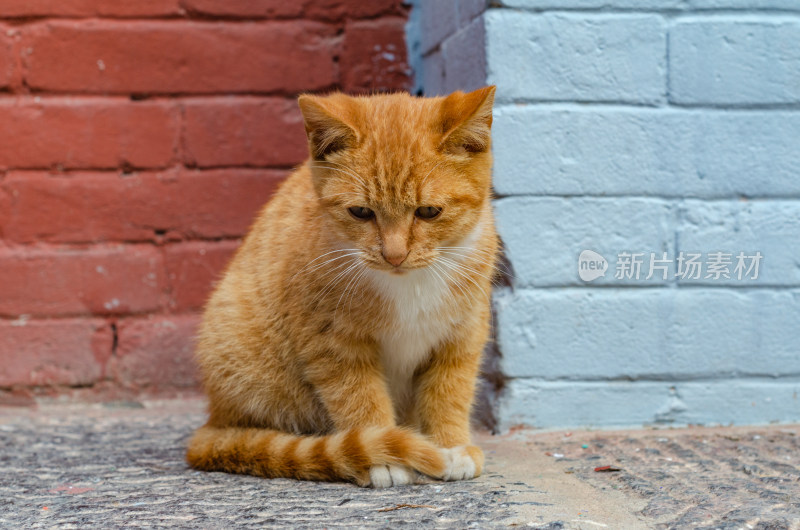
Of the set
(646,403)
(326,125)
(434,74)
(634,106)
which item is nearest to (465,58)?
(434,74)

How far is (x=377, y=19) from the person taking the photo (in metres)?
3.30

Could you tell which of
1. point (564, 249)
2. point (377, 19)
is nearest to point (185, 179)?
point (377, 19)

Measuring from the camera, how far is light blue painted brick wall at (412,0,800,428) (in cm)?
266

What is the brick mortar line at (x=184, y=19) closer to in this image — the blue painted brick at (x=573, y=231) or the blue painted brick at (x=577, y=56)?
the blue painted brick at (x=577, y=56)

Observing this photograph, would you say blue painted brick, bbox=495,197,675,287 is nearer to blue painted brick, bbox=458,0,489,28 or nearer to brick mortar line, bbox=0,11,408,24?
blue painted brick, bbox=458,0,489,28

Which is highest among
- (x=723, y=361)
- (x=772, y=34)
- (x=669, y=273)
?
(x=772, y=34)

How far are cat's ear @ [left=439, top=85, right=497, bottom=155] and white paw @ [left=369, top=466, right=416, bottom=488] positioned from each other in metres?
0.86

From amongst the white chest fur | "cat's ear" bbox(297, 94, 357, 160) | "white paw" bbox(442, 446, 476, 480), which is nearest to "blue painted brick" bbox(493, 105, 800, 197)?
the white chest fur

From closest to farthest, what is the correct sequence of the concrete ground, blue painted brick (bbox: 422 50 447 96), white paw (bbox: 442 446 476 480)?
the concrete ground
white paw (bbox: 442 446 476 480)
blue painted brick (bbox: 422 50 447 96)

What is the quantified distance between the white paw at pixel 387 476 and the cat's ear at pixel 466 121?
859 mm

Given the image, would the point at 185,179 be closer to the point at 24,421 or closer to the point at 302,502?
the point at 24,421

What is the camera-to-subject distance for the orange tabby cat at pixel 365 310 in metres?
2.06

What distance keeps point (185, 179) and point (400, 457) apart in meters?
1.71

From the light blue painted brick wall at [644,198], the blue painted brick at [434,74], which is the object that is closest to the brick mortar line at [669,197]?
the light blue painted brick wall at [644,198]
